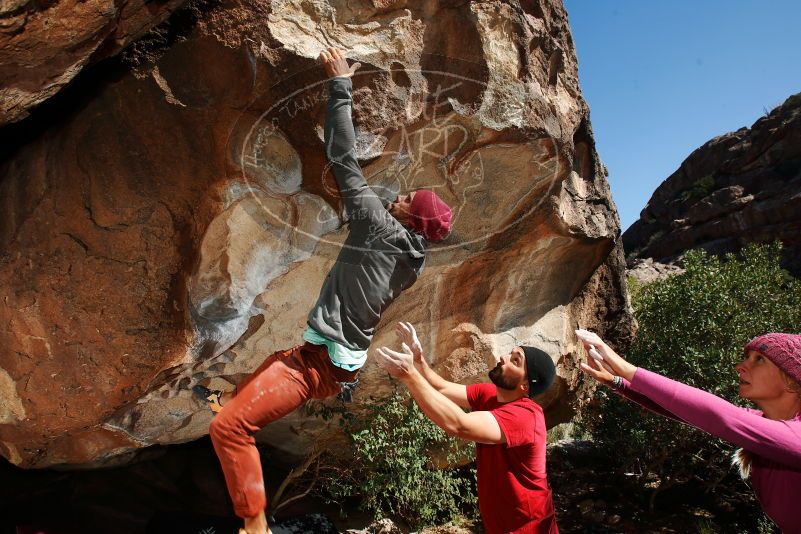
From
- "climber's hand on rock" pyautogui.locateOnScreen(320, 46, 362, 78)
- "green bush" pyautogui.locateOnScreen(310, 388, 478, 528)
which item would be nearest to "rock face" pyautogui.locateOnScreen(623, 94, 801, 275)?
"green bush" pyautogui.locateOnScreen(310, 388, 478, 528)

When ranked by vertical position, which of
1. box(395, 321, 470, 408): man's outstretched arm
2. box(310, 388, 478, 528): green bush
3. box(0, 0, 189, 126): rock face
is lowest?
box(310, 388, 478, 528): green bush

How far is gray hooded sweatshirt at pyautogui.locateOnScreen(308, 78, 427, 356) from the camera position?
310 cm

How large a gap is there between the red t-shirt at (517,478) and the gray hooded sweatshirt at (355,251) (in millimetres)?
849

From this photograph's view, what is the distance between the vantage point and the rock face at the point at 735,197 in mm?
19812

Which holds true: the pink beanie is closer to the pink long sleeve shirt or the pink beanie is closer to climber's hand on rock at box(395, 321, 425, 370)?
the pink long sleeve shirt

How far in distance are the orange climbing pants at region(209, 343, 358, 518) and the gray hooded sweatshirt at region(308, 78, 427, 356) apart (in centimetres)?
19

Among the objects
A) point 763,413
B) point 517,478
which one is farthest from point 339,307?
point 763,413

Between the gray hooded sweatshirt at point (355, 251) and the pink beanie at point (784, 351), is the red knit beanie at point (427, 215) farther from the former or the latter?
the pink beanie at point (784, 351)

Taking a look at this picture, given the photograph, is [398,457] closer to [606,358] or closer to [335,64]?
[606,358]

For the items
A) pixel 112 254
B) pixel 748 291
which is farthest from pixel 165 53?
pixel 748 291

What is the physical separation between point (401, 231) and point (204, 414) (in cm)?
Result: 339

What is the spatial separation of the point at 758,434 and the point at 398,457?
161 inches

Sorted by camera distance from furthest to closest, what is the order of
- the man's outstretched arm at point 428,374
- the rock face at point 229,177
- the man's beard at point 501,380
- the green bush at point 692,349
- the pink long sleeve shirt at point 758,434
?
the green bush at point 692,349 → the rock face at point 229,177 → the man's beard at point 501,380 → the man's outstretched arm at point 428,374 → the pink long sleeve shirt at point 758,434

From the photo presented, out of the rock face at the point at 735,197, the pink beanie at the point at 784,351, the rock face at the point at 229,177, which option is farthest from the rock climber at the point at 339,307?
the rock face at the point at 735,197
